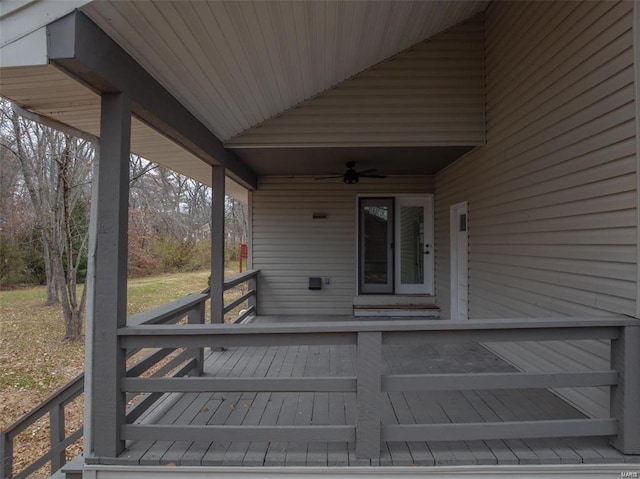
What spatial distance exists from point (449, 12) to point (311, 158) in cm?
231

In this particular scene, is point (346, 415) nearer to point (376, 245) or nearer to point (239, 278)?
point (239, 278)

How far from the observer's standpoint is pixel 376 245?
6680mm

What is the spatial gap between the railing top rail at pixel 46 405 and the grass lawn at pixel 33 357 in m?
1.36

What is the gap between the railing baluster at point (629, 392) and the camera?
224 cm

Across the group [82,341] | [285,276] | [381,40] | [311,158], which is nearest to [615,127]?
[381,40]

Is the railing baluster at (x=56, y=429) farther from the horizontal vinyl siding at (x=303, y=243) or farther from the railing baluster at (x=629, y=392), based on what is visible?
the railing baluster at (x=629, y=392)

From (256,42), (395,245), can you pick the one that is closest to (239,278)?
(395,245)

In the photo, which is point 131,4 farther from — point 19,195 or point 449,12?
point 19,195

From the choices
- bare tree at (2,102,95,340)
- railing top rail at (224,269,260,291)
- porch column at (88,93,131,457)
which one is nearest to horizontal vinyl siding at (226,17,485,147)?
railing top rail at (224,269,260,291)

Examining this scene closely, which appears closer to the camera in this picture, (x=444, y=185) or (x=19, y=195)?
(x=444, y=185)

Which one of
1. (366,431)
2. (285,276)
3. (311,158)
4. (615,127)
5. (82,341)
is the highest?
(311,158)

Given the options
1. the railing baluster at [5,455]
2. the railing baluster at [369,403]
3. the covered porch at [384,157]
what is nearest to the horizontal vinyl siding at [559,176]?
the covered porch at [384,157]

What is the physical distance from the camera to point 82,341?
26.6ft

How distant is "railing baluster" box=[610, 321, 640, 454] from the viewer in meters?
2.24
